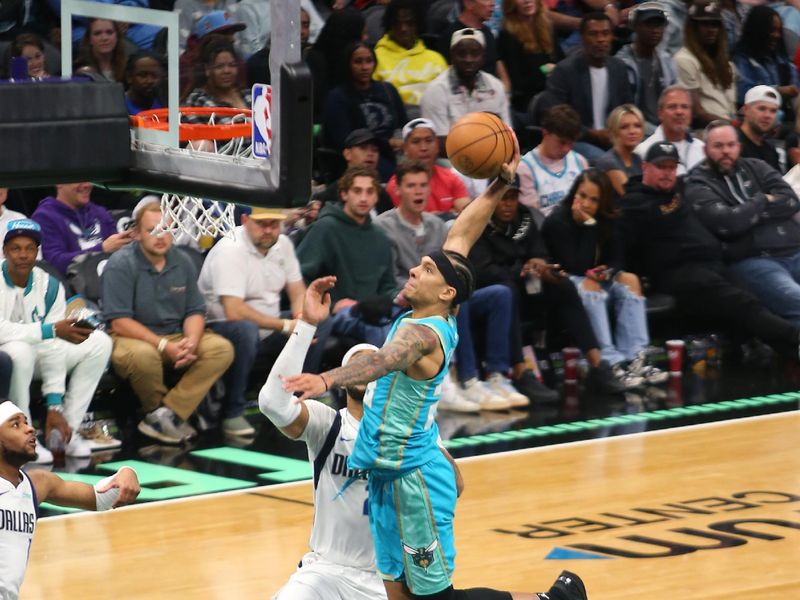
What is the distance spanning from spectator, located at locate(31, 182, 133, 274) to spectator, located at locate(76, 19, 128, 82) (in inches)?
119

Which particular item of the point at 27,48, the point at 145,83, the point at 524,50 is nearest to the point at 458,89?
the point at 524,50

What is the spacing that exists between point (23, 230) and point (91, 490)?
3.86m

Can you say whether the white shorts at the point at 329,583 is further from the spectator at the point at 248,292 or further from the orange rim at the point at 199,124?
the spectator at the point at 248,292

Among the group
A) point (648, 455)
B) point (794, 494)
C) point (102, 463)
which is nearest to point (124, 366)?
point (102, 463)

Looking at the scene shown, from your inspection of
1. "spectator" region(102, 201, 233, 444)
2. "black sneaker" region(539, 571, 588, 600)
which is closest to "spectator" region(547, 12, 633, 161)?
"spectator" region(102, 201, 233, 444)

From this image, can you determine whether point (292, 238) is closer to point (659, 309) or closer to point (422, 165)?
point (422, 165)

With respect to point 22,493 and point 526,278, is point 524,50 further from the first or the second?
point 22,493

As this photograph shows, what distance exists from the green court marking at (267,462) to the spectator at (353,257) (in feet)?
3.57

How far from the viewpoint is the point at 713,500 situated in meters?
9.40

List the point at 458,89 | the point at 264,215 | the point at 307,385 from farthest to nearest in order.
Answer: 1. the point at 458,89
2. the point at 264,215
3. the point at 307,385

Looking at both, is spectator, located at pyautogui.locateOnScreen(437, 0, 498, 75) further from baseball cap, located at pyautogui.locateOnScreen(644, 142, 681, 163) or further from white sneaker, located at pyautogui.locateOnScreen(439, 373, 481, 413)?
white sneaker, located at pyautogui.locateOnScreen(439, 373, 481, 413)

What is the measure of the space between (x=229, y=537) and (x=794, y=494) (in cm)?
341

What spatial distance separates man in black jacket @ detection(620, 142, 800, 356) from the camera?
42.5 ft

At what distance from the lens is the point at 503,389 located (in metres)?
11.8
